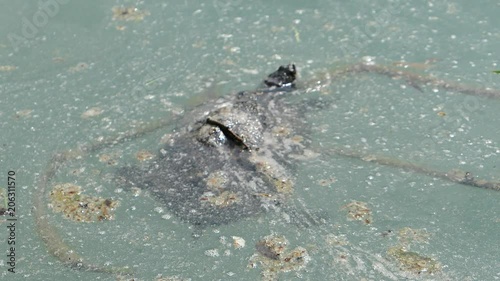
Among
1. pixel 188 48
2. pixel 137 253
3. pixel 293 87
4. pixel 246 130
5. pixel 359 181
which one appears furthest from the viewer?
pixel 188 48

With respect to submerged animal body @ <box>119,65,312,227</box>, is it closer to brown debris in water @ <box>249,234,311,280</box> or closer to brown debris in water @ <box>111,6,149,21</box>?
brown debris in water @ <box>249,234,311,280</box>

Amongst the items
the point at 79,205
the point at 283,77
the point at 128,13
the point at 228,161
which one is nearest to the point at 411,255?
the point at 228,161

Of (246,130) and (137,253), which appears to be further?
(246,130)

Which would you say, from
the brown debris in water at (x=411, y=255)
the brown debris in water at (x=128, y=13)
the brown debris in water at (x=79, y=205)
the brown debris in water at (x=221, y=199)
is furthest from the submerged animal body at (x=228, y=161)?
the brown debris in water at (x=128, y=13)

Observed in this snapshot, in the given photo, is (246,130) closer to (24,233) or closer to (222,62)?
(222,62)

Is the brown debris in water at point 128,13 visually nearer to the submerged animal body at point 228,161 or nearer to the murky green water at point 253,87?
the murky green water at point 253,87

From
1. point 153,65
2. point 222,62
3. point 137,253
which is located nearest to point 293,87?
point 222,62
